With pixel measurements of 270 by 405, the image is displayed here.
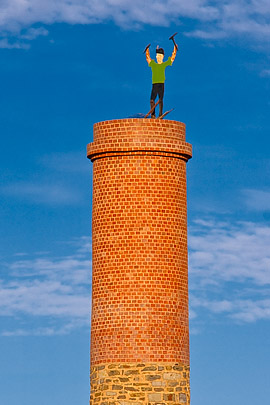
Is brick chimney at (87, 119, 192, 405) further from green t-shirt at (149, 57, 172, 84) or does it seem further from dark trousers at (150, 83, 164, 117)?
green t-shirt at (149, 57, 172, 84)

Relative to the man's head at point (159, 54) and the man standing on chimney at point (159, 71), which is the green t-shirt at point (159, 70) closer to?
the man standing on chimney at point (159, 71)

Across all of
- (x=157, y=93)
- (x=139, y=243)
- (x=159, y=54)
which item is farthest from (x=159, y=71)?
(x=139, y=243)

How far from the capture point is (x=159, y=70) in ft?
141

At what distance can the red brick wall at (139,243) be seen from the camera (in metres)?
40.1

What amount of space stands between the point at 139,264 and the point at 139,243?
0.76 metres

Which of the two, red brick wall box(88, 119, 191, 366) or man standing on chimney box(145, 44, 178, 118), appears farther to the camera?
man standing on chimney box(145, 44, 178, 118)

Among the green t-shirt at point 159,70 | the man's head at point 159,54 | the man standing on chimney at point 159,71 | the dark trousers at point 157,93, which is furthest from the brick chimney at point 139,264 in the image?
the man's head at point 159,54

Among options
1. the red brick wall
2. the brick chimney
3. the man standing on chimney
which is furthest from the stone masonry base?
the man standing on chimney

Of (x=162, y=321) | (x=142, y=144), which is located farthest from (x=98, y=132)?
(x=162, y=321)

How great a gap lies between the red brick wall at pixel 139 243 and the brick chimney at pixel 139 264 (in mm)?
35

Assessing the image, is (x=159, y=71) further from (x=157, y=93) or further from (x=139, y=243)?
(x=139, y=243)

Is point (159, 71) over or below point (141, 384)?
over

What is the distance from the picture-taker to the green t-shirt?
141 ft

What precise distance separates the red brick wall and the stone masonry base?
1.00 feet
